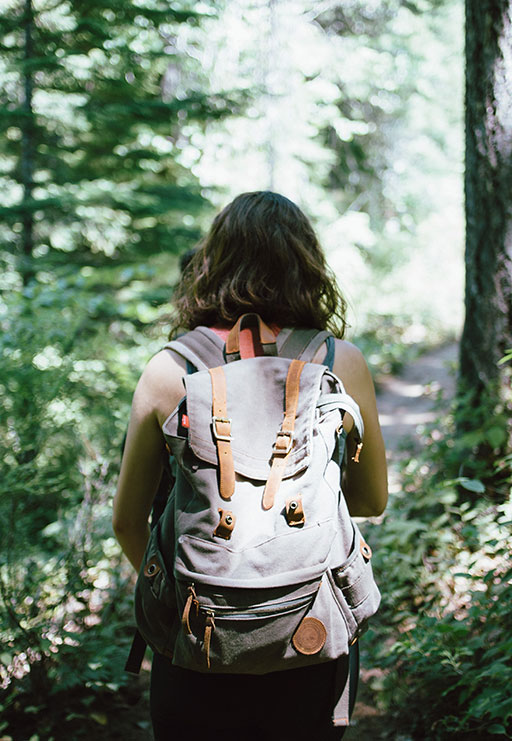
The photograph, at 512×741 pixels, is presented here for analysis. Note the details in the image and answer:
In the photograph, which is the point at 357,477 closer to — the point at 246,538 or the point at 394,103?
the point at 246,538

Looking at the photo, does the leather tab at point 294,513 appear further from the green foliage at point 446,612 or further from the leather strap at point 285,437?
the green foliage at point 446,612

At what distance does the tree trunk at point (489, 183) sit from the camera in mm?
3312

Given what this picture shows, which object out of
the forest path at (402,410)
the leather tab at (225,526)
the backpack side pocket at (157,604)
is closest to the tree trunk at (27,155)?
the forest path at (402,410)

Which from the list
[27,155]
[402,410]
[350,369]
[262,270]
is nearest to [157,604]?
[350,369]

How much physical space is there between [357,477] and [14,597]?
6.77 feet

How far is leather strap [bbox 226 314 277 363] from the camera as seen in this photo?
4.97ft

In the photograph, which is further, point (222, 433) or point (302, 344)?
point (302, 344)

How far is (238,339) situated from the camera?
152 cm

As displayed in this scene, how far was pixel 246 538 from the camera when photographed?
1.25 m

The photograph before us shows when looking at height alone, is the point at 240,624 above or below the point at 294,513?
below

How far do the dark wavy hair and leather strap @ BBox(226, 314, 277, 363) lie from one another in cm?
6

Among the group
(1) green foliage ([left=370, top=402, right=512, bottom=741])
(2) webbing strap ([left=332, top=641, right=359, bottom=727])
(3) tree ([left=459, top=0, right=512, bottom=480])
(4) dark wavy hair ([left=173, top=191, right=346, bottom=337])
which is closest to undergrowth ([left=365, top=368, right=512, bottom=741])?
(1) green foliage ([left=370, top=402, right=512, bottom=741])

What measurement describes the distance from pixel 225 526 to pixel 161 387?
1.36ft

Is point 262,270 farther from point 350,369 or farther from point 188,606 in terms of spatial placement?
point 188,606
